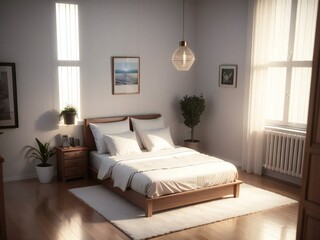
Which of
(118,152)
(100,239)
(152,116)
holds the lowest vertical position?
(100,239)

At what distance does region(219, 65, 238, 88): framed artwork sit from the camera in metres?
6.30

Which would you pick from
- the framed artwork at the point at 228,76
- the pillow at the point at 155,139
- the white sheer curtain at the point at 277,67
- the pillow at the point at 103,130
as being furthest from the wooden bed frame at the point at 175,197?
the framed artwork at the point at 228,76

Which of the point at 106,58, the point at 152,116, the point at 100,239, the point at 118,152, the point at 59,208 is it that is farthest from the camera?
the point at 152,116

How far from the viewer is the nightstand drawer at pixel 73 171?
18.3 ft

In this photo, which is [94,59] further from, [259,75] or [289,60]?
[289,60]

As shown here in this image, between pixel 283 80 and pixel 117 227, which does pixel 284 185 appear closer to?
pixel 283 80

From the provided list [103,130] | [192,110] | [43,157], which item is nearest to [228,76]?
[192,110]

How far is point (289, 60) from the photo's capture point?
5.47m

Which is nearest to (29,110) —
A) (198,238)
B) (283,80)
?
(198,238)

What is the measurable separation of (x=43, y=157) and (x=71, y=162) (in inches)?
16.5

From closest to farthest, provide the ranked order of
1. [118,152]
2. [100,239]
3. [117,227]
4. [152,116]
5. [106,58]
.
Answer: [100,239], [117,227], [118,152], [106,58], [152,116]

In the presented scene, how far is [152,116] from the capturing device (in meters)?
6.58

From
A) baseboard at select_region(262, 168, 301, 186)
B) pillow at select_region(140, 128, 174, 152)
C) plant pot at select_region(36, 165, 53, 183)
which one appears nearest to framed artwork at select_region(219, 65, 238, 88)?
pillow at select_region(140, 128, 174, 152)

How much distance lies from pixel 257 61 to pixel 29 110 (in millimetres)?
3590
